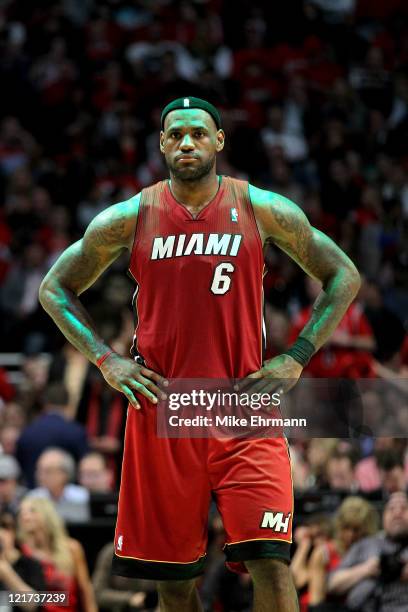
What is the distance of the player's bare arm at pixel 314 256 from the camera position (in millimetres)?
5316

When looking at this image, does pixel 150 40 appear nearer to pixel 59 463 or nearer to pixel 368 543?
pixel 59 463

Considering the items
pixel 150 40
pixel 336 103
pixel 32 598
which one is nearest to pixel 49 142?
pixel 150 40

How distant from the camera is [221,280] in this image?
519 cm

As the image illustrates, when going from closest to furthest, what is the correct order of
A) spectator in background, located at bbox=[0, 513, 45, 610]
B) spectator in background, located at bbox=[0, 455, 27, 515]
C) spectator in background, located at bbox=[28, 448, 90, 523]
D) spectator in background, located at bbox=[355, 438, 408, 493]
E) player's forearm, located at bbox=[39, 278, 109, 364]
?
1. player's forearm, located at bbox=[39, 278, 109, 364]
2. spectator in background, located at bbox=[0, 513, 45, 610]
3. spectator in background, located at bbox=[355, 438, 408, 493]
4. spectator in background, located at bbox=[0, 455, 27, 515]
5. spectator in background, located at bbox=[28, 448, 90, 523]

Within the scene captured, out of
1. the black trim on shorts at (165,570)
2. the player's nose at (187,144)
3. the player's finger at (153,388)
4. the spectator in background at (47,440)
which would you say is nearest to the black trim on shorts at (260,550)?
the black trim on shorts at (165,570)

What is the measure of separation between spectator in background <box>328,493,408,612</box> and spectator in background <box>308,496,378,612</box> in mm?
101

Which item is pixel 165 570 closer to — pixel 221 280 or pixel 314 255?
pixel 221 280

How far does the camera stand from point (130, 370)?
17.3 ft

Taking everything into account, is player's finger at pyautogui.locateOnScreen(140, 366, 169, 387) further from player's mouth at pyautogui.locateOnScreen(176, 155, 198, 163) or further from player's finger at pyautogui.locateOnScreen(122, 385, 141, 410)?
player's mouth at pyautogui.locateOnScreen(176, 155, 198, 163)

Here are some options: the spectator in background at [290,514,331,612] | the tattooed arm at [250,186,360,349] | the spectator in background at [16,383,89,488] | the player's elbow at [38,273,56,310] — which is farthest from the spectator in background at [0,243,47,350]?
the tattooed arm at [250,186,360,349]

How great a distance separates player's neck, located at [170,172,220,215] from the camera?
533 centimetres

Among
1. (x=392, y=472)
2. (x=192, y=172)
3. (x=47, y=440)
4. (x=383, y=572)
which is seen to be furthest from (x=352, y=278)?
(x=47, y=440)

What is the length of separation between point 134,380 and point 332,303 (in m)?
0.92

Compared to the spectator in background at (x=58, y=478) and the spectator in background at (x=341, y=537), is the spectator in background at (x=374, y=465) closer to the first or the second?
the spectator in background at (x=341, y=537)
